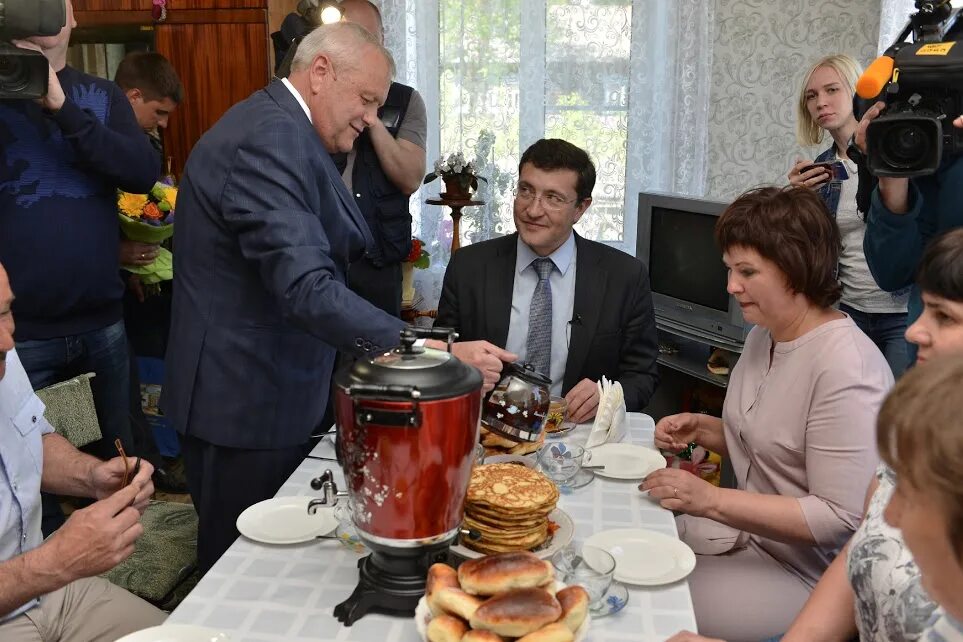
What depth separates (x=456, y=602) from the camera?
1.09 metres

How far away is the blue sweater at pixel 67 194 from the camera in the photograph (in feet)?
7.77

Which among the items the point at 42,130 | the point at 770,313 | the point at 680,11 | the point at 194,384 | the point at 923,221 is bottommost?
the point at 194,384

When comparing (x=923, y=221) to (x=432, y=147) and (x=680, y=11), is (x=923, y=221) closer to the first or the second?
(x=680, y=11)

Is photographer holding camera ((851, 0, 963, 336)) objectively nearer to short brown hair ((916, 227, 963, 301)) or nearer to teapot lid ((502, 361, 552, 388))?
short brown hair ((916, 227, 963, 301))

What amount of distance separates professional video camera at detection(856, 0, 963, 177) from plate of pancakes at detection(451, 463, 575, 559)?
1.08 metres

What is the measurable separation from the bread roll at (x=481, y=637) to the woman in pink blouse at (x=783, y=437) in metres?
0.61

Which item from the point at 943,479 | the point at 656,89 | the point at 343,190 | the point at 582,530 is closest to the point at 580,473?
the point at 582,530

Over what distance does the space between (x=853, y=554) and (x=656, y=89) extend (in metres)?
3.09

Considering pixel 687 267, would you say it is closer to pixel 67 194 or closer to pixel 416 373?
pixel 67 194

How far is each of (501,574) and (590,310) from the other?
1.36m

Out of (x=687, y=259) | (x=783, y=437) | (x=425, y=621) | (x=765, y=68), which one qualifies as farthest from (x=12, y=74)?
(x=765, y=68)

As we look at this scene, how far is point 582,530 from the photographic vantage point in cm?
150

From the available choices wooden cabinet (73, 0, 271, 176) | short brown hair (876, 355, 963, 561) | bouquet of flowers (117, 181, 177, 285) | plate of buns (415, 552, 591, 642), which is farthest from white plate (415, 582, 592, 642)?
wooden cabinet (73, 0, 271, 176)

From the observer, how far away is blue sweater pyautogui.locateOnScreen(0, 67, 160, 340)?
93.2 inches
